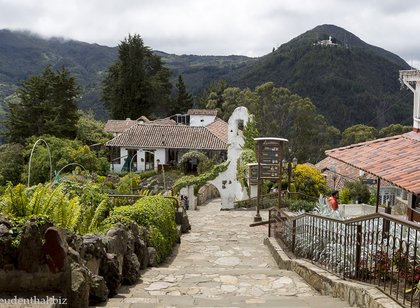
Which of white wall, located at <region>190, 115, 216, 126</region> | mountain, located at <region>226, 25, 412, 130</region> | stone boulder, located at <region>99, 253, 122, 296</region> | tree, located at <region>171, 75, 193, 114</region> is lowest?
stone boulder, located at <region>99, 253, 122, 296</region>

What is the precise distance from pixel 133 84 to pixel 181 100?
12464 millimetres

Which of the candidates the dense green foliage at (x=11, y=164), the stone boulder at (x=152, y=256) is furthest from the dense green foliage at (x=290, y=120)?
the stone boulder at (x=152, y=256)

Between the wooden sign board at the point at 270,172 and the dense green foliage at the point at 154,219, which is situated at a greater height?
the wooden sign board at the point at 270,172

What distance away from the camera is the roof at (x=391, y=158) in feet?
27.3

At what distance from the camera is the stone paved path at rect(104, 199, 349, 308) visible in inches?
210

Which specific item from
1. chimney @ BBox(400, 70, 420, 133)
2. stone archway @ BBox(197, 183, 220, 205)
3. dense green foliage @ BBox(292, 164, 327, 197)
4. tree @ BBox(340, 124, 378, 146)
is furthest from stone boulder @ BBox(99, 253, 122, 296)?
tree @ BBox(340, 124, 378, 146)

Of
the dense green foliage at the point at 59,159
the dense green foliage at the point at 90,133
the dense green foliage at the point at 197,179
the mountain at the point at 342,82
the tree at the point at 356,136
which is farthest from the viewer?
the mountain at the point at 342,82

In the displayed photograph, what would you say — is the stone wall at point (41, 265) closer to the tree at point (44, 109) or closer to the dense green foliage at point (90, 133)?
the tree at point (44, 109)

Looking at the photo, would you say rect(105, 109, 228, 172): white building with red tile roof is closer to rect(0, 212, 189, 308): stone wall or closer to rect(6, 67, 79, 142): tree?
rect(6, 67, 79, 142): tree

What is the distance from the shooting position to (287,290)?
641 centimetres

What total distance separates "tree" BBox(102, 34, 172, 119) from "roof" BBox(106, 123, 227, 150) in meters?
17.2

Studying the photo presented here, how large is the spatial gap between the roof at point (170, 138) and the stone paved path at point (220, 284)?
924 inches

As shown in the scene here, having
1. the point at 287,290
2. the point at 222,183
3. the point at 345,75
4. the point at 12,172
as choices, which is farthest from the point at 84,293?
the point at 345,75

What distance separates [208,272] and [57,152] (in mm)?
24079
